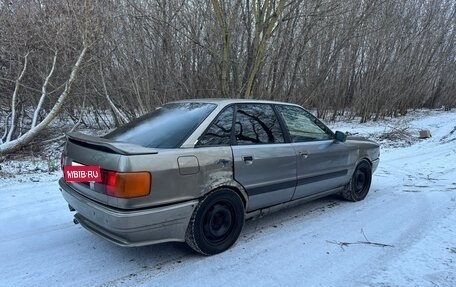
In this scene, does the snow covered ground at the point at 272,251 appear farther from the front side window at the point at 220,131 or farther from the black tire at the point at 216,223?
the front side window at the point at 220,131

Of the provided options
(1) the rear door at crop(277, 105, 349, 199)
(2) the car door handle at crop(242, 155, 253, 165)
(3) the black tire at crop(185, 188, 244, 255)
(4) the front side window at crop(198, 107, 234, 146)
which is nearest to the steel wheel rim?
(3) the black tire at crop(185, 188, 244, 255)

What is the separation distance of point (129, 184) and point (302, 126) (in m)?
2.56

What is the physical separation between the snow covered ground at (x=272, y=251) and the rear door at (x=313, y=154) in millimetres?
447

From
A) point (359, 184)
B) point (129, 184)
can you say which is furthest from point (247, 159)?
point (359, 184)

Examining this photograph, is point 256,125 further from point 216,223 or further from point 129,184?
point 129,184

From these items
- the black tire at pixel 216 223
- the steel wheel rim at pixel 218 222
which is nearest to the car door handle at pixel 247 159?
the black tire at pixel 216 223

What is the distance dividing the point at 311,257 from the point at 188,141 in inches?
66.3

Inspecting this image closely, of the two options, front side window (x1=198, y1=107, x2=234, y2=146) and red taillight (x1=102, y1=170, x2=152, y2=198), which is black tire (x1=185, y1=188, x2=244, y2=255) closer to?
front side window (x1=198, y1=107, x2=234, y2=146)

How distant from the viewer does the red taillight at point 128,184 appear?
10.1 ft

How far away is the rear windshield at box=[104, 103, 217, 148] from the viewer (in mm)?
3561

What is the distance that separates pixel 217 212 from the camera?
3.75m

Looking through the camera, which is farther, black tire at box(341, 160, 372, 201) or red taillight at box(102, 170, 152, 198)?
black tire at box(341, 160, 372, 201)

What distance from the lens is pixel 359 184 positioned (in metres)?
5.77

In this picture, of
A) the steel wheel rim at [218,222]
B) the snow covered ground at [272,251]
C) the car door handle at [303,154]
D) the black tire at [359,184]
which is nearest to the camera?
the snow covered ground at [272,251]
